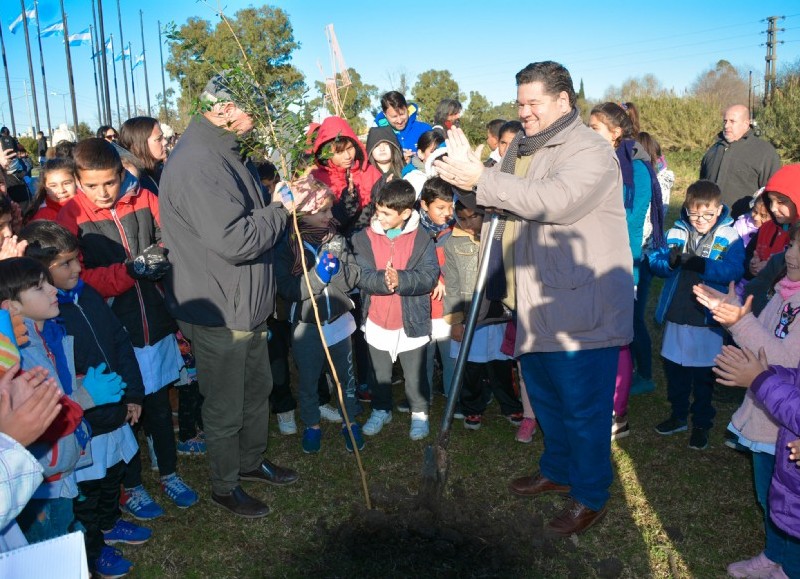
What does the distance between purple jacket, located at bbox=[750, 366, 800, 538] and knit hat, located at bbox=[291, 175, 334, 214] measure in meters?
2.40

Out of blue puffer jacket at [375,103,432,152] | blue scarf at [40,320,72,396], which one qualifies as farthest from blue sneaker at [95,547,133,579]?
blue puffer jacket at [375,103,432,152]

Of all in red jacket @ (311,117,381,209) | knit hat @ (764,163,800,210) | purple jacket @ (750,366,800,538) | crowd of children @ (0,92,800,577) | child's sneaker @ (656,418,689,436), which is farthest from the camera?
red jacket @ (311,117,381,209)

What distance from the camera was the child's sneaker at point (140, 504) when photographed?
12.8 ft

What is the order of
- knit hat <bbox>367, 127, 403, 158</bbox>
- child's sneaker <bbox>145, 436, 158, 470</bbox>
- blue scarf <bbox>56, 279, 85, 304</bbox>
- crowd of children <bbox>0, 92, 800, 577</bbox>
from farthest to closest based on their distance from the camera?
knit hat <bbox>367, 127, 403, 158</bbox>
child's sneaker <bbox>145, 436, 158, 470</bbox>
blue scarf <bbox>56, 279, 85, 304</bbox>
crowd of children <bbox>0, 92, 800, 577</bbox>

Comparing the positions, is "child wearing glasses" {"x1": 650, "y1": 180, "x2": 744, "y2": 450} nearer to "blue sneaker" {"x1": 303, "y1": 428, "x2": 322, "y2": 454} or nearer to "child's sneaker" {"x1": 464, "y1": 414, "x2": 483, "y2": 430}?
"child's sneaker" {"x1": 464, "y1": 414, "x2": 483, "y2": 430}

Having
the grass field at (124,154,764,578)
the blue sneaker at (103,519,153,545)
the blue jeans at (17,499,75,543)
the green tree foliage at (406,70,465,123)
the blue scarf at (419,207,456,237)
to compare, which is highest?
the green tree foliage at (406,70,465,123)

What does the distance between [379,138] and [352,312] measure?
1822 millimetres

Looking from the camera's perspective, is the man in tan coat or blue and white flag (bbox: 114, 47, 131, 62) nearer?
the man in tan coat

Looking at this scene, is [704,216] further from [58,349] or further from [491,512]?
[58,349]

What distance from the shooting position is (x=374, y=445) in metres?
4.79

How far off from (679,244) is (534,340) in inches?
70.9

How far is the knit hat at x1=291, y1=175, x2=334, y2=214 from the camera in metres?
3.46

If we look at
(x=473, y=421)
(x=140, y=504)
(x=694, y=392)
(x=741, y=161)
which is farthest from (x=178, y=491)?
(x=741, y=161)

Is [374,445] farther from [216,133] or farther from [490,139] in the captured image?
[490,139]
